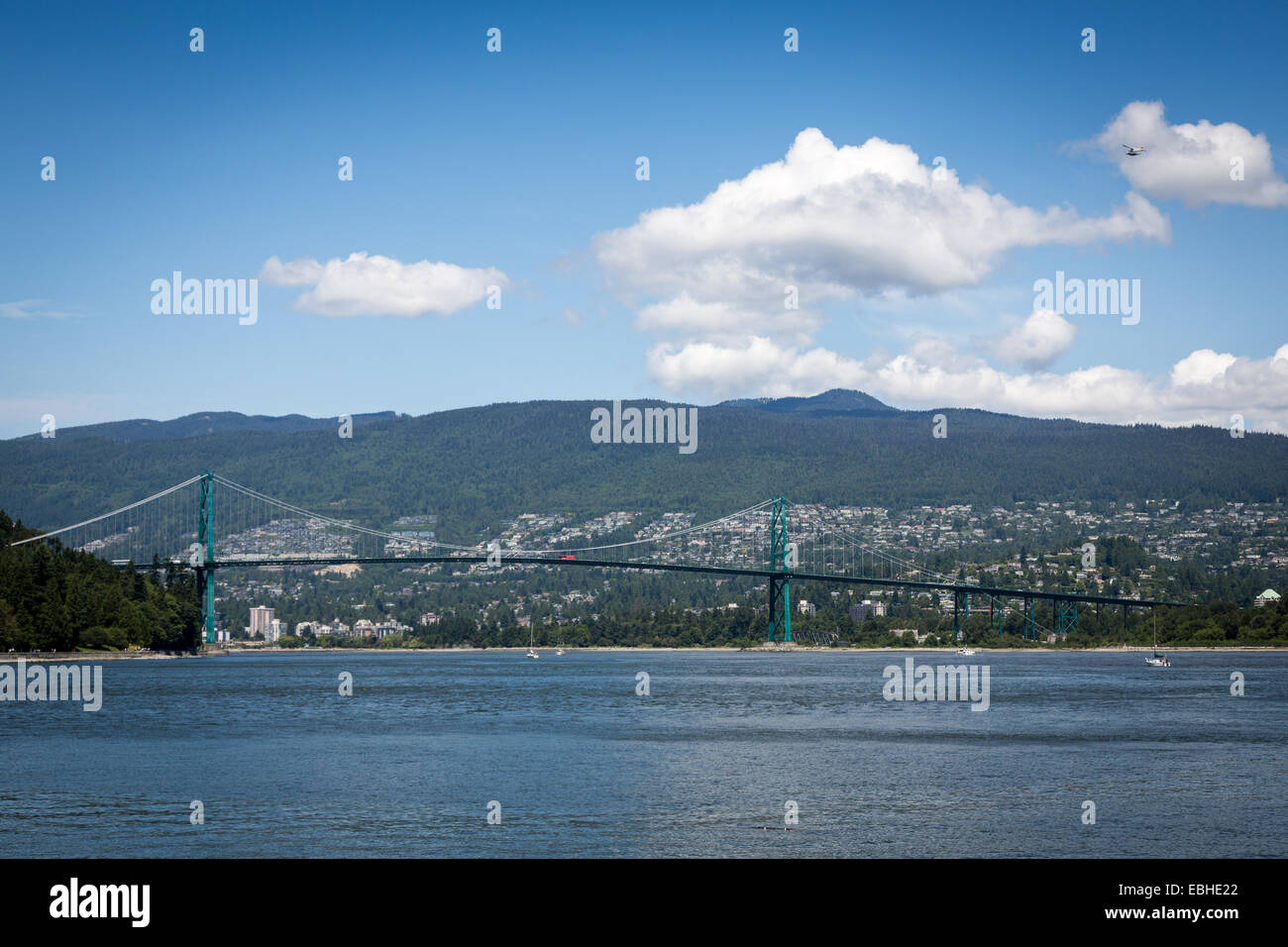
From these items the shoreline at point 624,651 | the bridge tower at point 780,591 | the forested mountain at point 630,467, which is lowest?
the shoreline at point 624,651

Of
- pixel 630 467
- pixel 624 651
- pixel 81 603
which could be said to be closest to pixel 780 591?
pixel 624 651

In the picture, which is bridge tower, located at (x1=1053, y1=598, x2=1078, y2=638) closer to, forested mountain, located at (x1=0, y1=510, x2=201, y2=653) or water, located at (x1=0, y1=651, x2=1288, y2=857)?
water, located at (x1=0, y1=651, x2=1288, y2=857)

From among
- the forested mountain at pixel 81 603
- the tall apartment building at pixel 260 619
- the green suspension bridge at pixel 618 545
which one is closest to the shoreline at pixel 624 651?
A: the forested mountain at pixel 81 603

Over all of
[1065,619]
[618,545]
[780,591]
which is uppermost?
[618,545]

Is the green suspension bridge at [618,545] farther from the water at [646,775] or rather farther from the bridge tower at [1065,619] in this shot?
the water at [646,775]

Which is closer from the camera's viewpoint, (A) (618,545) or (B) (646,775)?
(B) (646,775)

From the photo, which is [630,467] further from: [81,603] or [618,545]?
[81,603]
